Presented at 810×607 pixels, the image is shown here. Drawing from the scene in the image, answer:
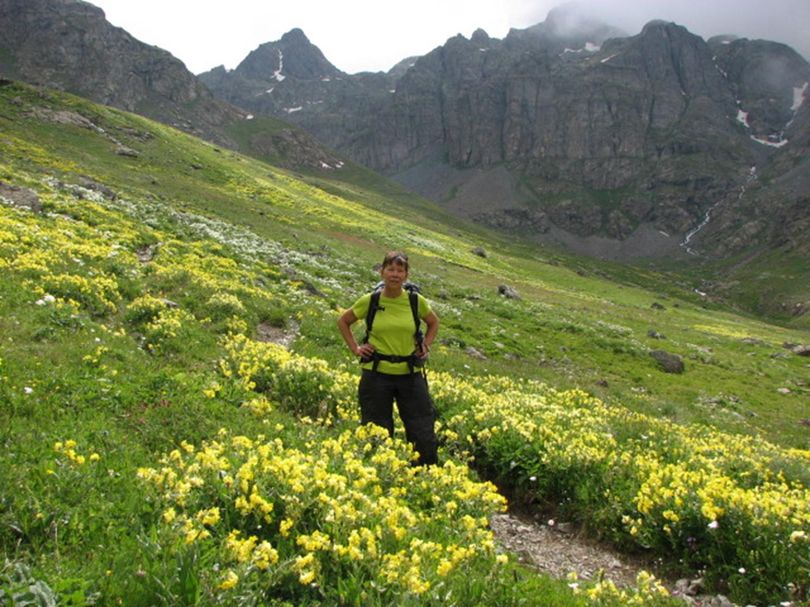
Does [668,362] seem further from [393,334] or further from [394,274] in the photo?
[394,274]

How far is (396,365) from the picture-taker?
8.36 m

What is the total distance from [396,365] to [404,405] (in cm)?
69

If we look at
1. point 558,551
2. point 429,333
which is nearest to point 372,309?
point 429,333

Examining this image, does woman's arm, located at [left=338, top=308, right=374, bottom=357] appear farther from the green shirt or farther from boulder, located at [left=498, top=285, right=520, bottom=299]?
boulder, located at [left=498, top=285, right=520, bottom=299]

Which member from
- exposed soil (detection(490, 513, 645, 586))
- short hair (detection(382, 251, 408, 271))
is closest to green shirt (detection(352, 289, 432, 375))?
short hair (detection(382, 251, 408, 271))

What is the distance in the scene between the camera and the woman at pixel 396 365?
8.34 m

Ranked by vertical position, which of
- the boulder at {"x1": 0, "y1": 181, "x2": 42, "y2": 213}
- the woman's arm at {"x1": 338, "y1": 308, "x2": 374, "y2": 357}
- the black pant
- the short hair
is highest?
the short hair

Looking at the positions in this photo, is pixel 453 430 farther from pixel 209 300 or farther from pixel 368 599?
pixel 209 300

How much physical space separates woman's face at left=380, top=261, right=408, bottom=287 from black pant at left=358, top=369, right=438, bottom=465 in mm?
1448

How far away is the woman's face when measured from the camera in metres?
8.28

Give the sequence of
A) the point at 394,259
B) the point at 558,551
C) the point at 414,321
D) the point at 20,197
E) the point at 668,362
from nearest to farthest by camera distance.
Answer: the point at 558,551 → the point at 394,259 → the point at 414,321 → the point at 20,197 → the point at 668,362

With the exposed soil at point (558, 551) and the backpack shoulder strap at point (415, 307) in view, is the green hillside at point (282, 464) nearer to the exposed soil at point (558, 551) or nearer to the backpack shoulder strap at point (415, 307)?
the exposed soil at point (558, 551)

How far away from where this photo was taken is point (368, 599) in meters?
4.22

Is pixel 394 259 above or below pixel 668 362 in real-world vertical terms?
above
